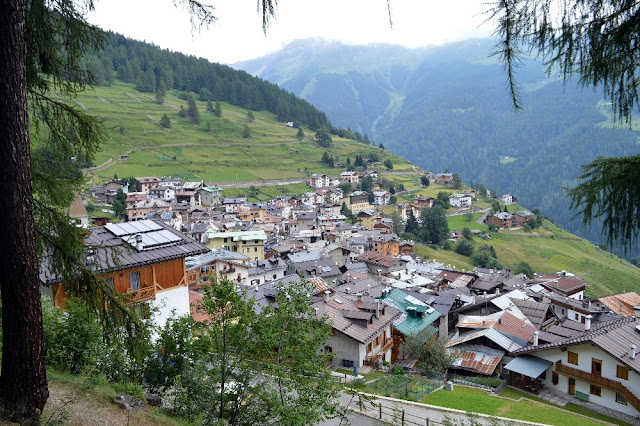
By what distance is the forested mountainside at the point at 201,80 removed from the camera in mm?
152875

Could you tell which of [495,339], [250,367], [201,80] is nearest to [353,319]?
[495,339]

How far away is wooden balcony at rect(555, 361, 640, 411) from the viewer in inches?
874

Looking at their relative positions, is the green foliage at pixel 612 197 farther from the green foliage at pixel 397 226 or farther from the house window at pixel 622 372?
the green foliage at pixel 397 226

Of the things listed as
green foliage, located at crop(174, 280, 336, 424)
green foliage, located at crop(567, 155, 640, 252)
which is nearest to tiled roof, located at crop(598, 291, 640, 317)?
green foliage, located at crop(174, 280, 336, 424)

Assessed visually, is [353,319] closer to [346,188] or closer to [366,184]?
[346,188]

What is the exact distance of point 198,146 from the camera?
391 feet

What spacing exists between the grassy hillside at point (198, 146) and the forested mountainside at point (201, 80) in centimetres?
653

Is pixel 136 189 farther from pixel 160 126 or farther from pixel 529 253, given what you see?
pixel 529 253

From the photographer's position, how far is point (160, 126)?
400 ft

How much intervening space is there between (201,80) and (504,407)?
16411 centimetres

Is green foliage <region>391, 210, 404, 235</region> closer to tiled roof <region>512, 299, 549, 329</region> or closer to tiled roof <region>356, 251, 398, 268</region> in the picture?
tiled roof <region>356, 251, 398, 268</region>

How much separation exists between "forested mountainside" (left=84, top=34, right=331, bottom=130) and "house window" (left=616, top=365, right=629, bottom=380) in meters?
146

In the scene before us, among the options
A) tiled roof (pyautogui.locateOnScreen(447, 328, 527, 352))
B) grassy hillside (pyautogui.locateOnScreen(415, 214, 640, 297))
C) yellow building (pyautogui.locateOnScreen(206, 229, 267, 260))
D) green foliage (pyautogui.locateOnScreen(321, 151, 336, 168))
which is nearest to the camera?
tiled roof (pyautogui.locateOnScreen(447, 328, 527, 352))

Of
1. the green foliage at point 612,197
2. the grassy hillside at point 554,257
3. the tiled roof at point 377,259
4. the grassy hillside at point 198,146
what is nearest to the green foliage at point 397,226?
the grassy hillside at point 554,257
